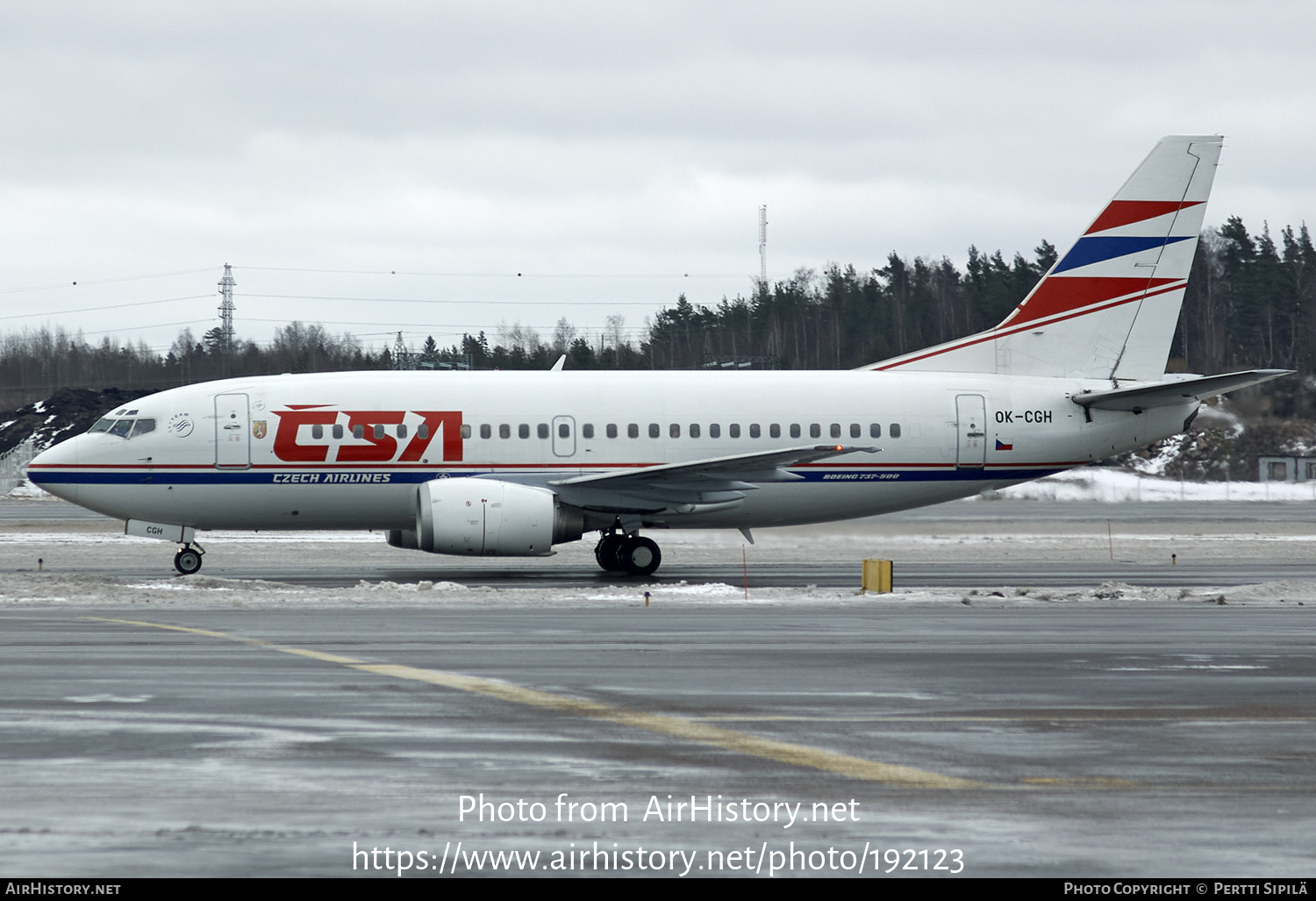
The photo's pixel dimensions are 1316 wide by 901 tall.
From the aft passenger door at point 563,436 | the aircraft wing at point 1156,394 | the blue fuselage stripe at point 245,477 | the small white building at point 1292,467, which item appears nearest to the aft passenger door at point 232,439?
the blue fuselage stripe at point 245,477

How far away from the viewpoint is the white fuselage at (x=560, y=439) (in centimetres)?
2497

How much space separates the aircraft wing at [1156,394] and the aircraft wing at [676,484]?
513 centimetres

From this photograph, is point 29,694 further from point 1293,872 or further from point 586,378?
point 586,378

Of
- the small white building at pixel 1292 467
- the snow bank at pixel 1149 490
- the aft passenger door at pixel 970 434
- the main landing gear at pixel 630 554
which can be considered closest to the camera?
the main landing gear at pixel 630 554

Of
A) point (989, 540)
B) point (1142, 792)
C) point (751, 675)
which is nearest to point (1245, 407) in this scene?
point (989, 540)

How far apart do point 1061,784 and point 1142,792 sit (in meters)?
0.48

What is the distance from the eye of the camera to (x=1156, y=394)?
→ 2588 centimetres

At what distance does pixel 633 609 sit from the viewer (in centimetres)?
1914

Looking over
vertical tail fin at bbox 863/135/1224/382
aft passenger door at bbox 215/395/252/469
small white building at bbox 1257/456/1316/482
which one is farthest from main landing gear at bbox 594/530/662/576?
small white building at bbox 1257/456/1316/482

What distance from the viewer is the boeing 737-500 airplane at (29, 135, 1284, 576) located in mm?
24859

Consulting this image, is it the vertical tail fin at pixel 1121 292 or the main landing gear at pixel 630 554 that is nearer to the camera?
the main landing gear at pixel 630 554

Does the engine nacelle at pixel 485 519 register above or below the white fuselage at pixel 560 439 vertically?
below

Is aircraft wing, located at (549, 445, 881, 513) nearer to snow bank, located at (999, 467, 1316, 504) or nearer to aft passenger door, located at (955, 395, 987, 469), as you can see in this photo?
aft passenger door, located at (955, 395, 987, 469)

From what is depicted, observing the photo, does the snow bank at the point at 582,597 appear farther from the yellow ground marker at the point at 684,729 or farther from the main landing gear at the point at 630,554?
the yellow ground marker at the point at 684,729
